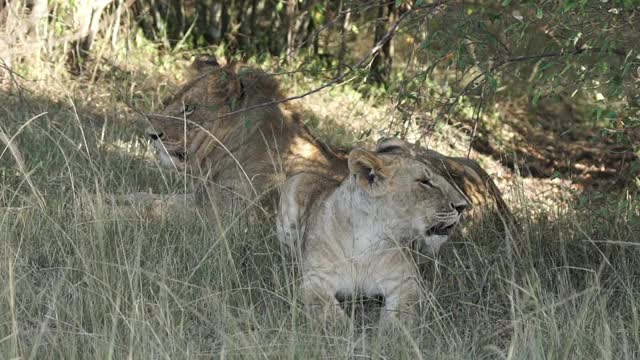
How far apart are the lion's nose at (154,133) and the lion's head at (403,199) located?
6.08ft

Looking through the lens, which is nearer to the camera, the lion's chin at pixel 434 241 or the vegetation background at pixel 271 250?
the vegetation background at pixel 271 250

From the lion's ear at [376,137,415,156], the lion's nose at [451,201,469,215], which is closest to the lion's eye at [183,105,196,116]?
the lion's ear at [376,137,415,156]

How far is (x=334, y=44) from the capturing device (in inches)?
431

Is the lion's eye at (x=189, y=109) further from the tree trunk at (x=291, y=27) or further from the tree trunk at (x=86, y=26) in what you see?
the tree trunk at (x=291, y=27)

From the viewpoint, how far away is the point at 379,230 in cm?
430

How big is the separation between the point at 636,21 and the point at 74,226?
2.56 metres

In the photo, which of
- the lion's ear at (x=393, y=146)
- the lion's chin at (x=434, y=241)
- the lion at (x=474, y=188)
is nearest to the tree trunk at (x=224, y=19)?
the lion at (x=474, y=188)

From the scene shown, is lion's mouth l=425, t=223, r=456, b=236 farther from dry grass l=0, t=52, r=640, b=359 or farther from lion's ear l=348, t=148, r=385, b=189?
lion's ear l=348, t=148, r=385, b=189

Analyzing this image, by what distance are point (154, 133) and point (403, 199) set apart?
2015mm

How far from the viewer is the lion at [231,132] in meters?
5.78

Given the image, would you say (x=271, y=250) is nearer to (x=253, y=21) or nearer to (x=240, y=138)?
(x=240, y=138)

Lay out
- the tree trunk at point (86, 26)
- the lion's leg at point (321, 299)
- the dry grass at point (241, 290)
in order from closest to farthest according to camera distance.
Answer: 1. the dry grass at point (241, 290)
2. the lion's leg at point (321, 299)
3. the tree trunk at point (86, 26)

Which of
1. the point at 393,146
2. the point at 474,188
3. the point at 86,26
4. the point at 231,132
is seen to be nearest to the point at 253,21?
the point at 86,26

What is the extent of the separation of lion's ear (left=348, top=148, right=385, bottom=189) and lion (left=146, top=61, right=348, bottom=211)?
149 cm
